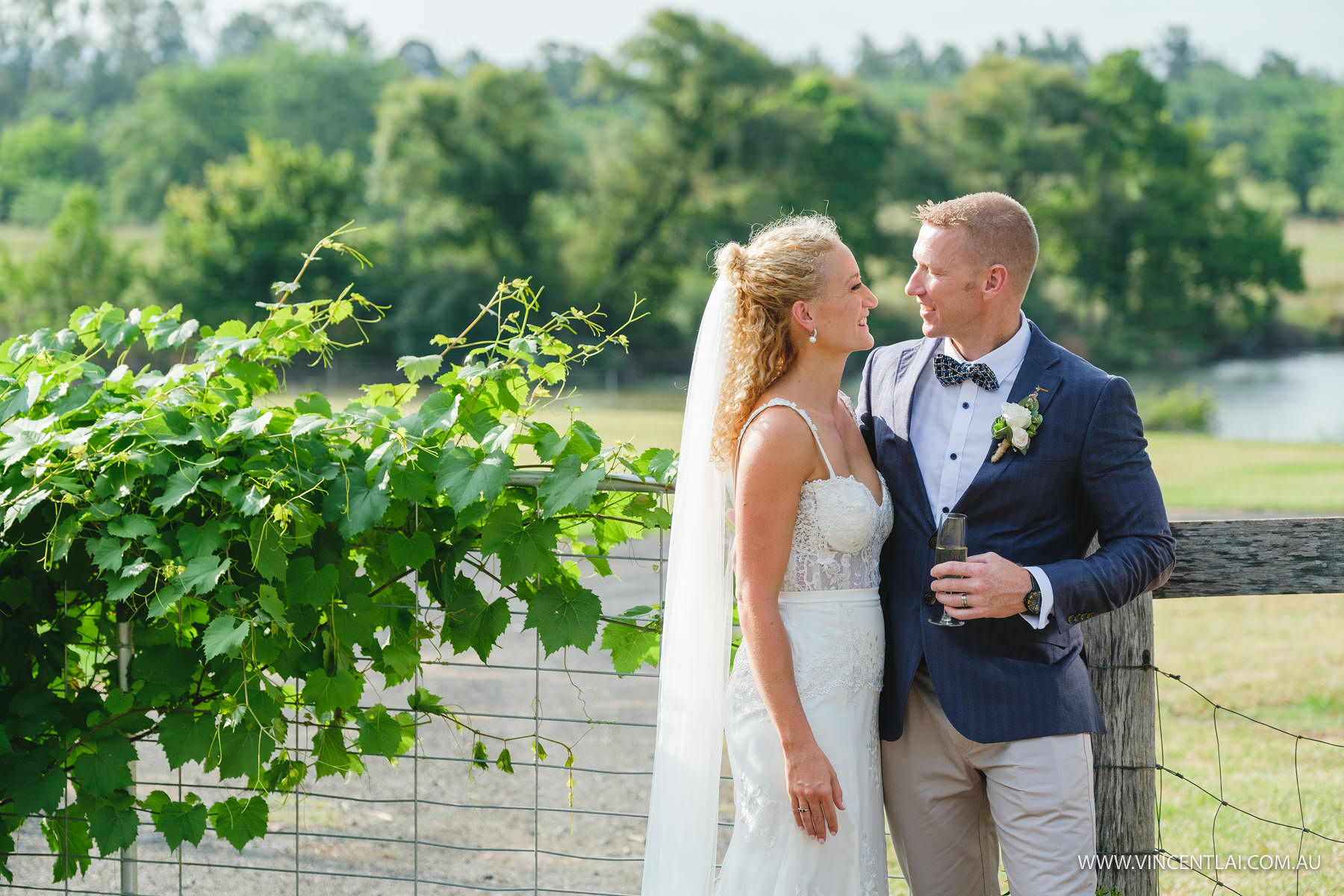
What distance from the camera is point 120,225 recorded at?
76938mm

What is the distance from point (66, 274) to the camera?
48188mm

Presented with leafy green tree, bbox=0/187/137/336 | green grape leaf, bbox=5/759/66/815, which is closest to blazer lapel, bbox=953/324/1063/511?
green grape leaf, bbox=5/759/66/815

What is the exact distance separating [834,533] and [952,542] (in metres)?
0.30

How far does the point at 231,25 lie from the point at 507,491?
14240cm

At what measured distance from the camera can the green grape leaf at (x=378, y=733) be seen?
9.85ft

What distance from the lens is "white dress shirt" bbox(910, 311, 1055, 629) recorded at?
277 centimetres

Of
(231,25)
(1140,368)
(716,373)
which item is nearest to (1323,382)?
(1140,368)

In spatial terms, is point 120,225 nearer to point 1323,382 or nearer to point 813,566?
point 1323,382

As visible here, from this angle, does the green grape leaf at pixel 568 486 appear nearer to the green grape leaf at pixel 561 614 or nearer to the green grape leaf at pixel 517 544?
the green grape leaf at pixel 517 544

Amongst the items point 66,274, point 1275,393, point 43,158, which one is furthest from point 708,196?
point 43,158

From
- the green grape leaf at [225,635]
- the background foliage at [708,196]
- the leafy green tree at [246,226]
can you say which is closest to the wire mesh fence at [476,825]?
the green grape leaf at [225,635]

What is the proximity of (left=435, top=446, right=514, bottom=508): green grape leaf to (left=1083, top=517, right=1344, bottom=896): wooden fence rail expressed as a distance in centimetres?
151

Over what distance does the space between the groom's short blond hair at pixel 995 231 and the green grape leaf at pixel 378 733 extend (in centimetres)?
185

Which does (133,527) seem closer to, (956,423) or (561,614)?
(561,614)
